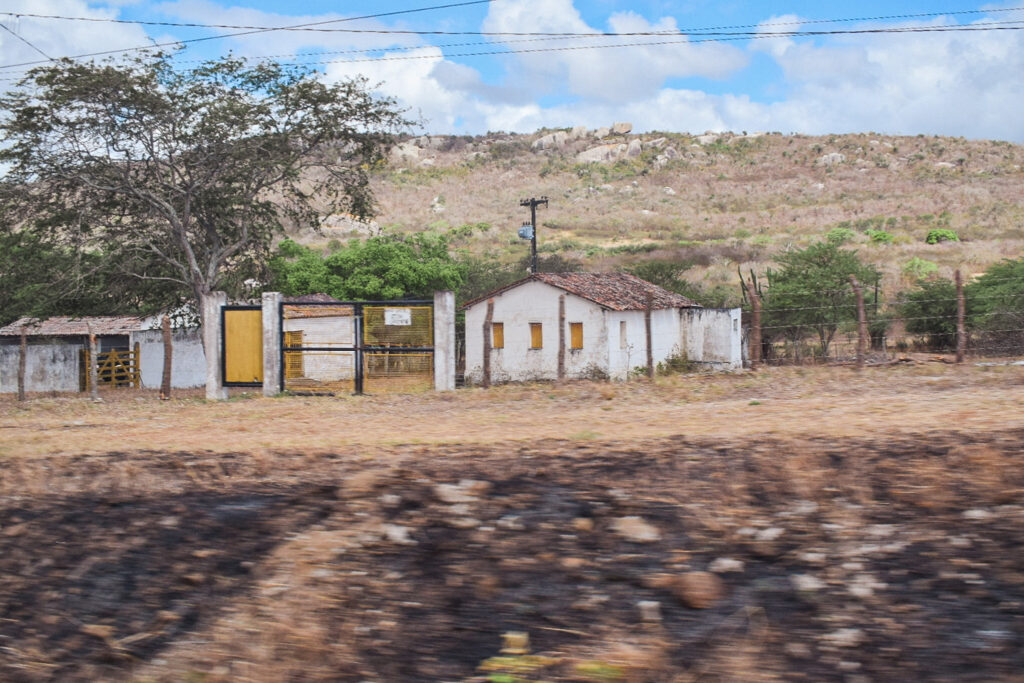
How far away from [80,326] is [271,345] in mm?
18342

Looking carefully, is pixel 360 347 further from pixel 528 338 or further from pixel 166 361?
pixel 528 338

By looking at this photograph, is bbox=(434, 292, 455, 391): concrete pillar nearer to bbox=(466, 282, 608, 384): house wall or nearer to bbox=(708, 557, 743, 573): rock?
bbox=(466, 282, 608, 384): house wall

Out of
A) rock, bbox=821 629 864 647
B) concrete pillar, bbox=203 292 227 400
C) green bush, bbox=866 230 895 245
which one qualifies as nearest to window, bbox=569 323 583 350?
concrete pillar, bbox=203 292 227 400

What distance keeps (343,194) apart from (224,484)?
23988 mm

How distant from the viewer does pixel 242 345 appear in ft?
74.7

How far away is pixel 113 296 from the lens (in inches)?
1236

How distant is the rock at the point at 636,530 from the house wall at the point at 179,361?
30.8 m

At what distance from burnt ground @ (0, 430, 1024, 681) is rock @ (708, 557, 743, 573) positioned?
0.01 m

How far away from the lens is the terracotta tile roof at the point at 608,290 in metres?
31.2

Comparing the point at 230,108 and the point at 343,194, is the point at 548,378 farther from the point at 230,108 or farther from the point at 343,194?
the point at 230,108

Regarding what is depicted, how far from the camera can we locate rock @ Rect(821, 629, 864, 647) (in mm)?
5027

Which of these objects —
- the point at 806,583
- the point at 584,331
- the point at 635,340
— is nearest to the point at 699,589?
the point at 806,583

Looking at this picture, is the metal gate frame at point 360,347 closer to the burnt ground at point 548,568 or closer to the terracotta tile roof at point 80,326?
the burnt ground at point 548,568

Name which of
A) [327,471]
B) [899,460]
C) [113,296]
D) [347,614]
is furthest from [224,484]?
[113,296]
